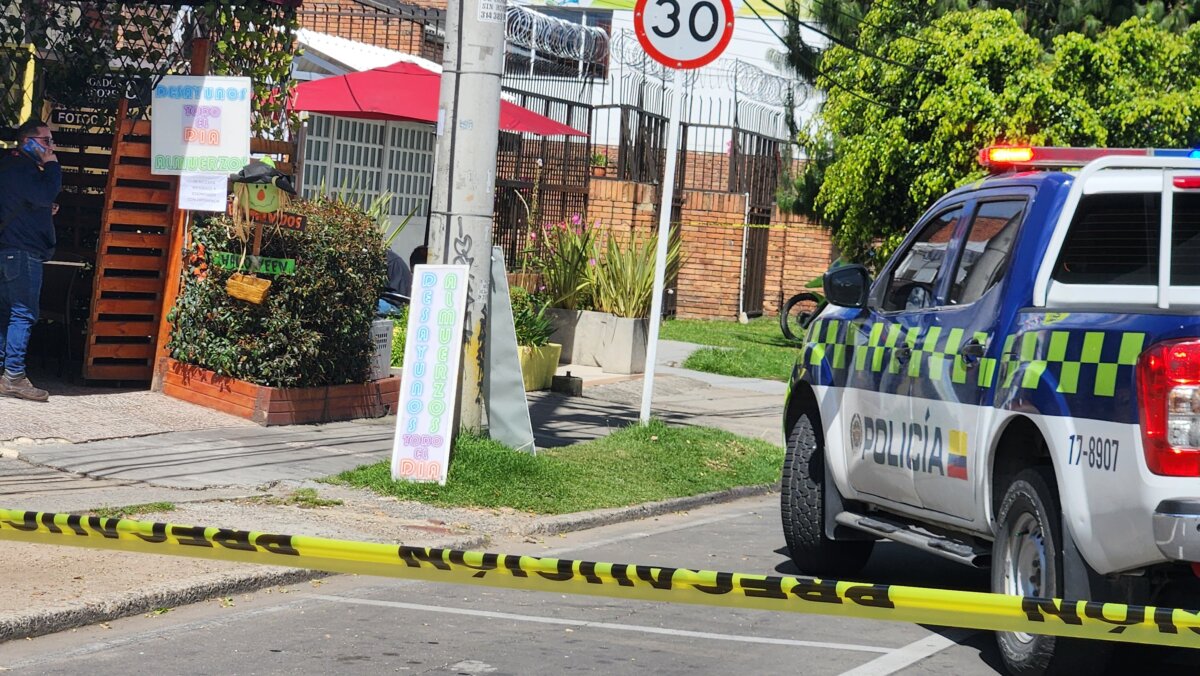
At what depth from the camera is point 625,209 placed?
20.5 m

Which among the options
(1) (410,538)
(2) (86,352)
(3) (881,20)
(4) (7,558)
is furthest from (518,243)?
(4) (7,558)

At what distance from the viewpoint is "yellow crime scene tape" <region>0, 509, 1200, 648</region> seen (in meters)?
4.00

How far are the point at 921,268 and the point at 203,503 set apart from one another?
3.91 meters

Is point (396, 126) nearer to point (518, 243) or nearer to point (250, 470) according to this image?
point (518, 243)

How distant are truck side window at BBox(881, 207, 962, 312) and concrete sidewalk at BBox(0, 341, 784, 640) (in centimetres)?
251

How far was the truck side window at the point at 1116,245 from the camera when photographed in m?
5.92

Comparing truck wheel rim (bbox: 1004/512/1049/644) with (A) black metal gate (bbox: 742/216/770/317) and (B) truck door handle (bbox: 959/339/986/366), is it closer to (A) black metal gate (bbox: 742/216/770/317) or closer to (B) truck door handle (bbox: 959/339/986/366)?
(B) truck door handle (bbox: 959/339/986/366)

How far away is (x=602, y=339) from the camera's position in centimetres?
1634

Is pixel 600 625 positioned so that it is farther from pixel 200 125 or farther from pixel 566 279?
pixel 566 279

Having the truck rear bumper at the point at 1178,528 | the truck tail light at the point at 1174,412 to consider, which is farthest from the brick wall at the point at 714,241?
the truck rear bumper at the point at 1178,528

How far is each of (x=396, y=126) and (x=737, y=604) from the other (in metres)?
14.8

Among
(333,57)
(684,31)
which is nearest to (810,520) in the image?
(684,31)

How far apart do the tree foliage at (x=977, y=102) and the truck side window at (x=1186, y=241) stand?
13.5m

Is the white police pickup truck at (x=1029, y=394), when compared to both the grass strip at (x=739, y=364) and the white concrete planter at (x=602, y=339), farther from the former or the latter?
the grass strip at (x=739, y=364)
